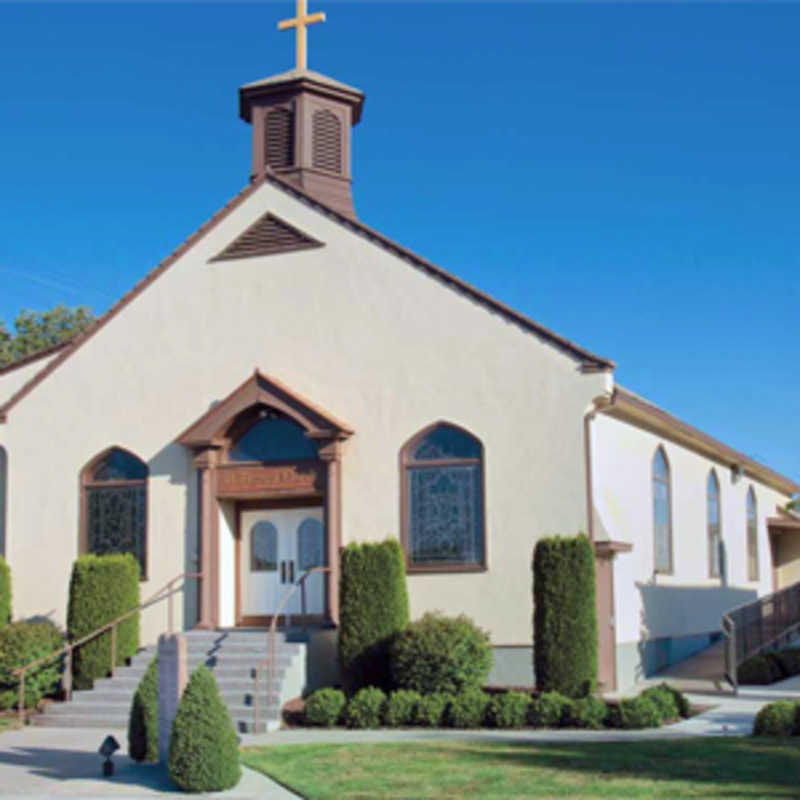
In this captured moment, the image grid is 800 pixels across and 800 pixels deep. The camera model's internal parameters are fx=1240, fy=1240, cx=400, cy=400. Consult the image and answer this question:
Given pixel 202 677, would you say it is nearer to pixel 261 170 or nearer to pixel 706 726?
pixel 706 726

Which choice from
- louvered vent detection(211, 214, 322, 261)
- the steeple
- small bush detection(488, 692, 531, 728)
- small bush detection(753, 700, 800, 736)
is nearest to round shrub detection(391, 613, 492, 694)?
small bush detection(488, 692, 531, 728)

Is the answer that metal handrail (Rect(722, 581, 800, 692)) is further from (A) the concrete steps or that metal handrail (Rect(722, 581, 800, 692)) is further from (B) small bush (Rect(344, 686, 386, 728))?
(A) the concrete steps

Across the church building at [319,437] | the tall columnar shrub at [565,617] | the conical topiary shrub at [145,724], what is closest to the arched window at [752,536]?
the church building at [319,437]

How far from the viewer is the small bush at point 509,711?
1603 cm

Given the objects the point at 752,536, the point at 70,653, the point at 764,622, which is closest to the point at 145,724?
the point at 70,653

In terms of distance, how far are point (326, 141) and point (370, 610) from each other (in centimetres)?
960

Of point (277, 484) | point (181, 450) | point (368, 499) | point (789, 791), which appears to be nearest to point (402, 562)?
point (368, 499)

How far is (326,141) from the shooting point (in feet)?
77.3

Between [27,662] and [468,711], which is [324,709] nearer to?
[468,711]

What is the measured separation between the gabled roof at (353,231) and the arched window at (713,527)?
884 centimetres

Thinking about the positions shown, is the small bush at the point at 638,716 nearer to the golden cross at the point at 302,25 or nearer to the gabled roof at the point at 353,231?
the gabled roof at the point at 353,231

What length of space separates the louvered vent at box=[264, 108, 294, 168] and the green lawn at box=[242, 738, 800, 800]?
12122 mm

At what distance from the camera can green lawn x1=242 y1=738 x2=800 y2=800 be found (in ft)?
37.4

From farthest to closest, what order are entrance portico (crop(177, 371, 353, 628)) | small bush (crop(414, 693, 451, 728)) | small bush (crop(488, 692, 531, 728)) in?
entrance portico (crop(177, 371, 353, 628)), small bush (crop(414, 693, 451, 728)), small bush (crop(488, 692, 531, 728))
